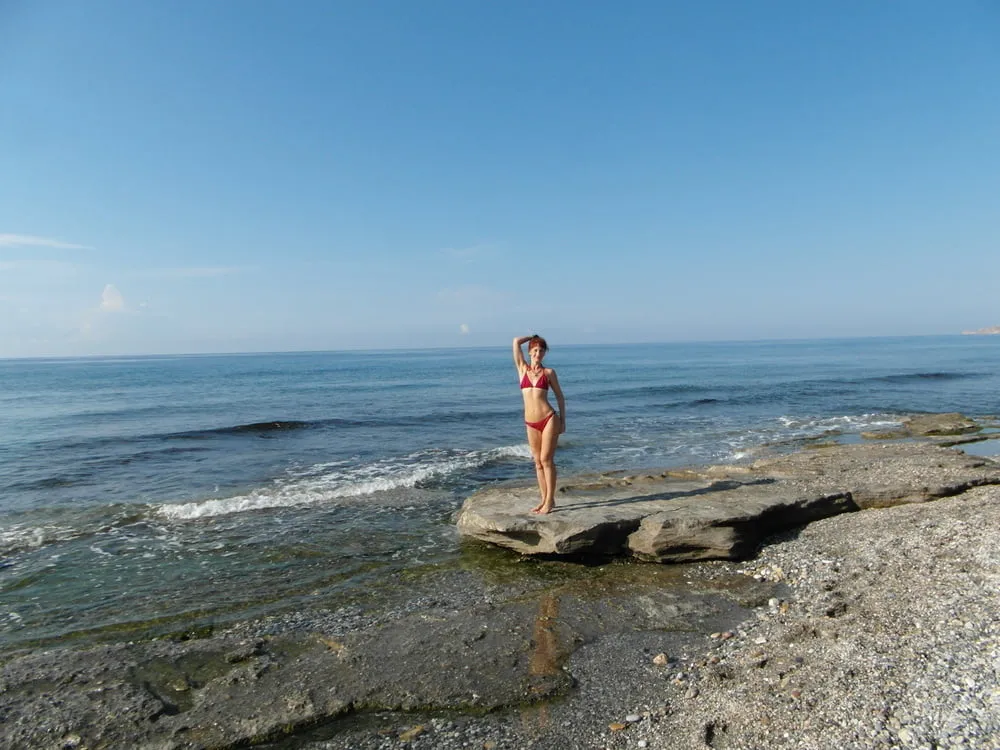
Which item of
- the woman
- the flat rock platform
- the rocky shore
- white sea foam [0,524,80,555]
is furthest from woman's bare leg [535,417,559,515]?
white sea foam [0,524,80,555]

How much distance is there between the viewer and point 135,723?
486cm

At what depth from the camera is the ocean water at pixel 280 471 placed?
8.01 metres

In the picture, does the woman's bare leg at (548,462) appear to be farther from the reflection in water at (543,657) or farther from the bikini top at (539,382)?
the reflection in water at (543,657)

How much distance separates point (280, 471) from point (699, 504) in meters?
11.9

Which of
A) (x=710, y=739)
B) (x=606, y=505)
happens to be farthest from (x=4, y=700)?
(x=606, y=505)

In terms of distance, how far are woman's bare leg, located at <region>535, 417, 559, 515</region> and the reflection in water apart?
1944 millimetres

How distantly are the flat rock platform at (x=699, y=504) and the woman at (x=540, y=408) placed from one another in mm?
705

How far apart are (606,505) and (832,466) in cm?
670

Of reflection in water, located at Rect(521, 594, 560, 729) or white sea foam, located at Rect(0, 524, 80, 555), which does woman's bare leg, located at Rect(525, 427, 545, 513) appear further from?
white sea foam, located at Rect(0, 524, 80, 555)

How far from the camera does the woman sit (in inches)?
342

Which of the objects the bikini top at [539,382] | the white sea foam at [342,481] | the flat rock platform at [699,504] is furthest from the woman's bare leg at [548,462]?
the white sea foam at [342,481]

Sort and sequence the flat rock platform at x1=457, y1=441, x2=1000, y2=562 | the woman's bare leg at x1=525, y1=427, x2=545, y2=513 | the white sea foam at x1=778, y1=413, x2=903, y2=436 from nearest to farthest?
the flat rock platform at x1=457, y1=441, x2=1000, y2=562
the woman's bare leg at x1=525, y1=427, x2=545, y2=513
the white sea foam at x1=778, y1=413, x2=903, y2=436

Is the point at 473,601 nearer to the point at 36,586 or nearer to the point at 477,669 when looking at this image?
the point at 477,669

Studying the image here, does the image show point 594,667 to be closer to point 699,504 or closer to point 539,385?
point 539,385
